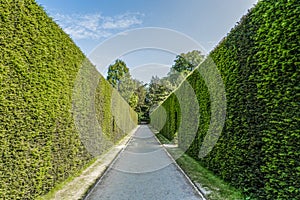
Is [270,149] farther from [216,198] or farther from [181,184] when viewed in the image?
[181,184]

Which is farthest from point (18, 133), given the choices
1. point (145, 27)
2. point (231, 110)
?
point (145, 27)

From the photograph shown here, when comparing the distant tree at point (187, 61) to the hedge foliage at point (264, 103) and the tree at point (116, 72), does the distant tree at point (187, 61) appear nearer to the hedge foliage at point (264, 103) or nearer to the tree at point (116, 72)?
the tree at point (116, 72)

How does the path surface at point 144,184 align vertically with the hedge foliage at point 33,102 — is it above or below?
below

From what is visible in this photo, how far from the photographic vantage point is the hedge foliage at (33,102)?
287 centimetres

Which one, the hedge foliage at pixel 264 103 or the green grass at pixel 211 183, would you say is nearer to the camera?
the hedge foliage at pixel 264 103

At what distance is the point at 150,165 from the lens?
6957mm

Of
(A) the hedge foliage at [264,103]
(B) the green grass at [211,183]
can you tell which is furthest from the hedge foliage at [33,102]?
(A) the hedge foliage at [264,103]

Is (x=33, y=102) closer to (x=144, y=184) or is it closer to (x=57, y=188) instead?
(x=57, y=188)

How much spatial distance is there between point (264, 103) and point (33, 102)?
3.60m

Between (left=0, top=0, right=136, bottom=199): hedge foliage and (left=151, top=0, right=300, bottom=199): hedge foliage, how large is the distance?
3.58 meters

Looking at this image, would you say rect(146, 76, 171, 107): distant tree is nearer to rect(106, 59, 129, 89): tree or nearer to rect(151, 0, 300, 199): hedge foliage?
rect(106, 59, 129, 89): tree

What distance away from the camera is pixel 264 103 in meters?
3.35

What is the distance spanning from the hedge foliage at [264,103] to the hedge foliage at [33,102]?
358cm

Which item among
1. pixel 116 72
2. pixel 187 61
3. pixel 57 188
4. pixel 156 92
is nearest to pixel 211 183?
pixel 57 188
